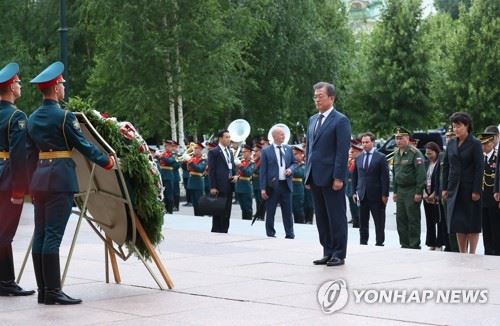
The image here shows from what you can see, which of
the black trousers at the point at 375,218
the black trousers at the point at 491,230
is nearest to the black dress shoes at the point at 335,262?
the black trousers at the point at 491,230

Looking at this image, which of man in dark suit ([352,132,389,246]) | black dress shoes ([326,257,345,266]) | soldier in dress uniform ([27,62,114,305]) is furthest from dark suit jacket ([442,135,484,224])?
soldier in dress uniform ([27,62,114,305])

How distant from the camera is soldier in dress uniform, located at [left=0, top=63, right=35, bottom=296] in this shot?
9531 millimetres

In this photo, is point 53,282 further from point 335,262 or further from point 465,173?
point 465,173

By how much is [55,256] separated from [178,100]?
97.6 feet

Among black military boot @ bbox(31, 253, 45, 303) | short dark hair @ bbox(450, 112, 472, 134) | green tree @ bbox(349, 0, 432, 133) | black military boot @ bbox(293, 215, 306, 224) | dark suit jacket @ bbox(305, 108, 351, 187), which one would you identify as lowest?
black military boot @ bbox(293, 215, 306, 224)

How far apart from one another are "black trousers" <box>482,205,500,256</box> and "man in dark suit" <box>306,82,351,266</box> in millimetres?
3552

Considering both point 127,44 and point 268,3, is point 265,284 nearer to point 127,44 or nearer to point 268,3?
point 127,44

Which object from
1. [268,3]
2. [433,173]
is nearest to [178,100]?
[268,3]

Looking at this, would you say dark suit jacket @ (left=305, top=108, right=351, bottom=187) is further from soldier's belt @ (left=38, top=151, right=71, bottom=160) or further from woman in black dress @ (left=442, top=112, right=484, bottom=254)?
soldier's belt @ (left=38, top=151, right=71, bottom=160)

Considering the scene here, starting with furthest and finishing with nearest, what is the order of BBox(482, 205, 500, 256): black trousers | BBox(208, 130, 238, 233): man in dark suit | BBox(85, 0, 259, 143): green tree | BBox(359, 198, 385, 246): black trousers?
BBox(85, 0, 259, 143): green tree < BBox(208, 130, 238, 233): man in dark suit < BBox(359, 198, 385, 246): black trousers < BBox(482, 205, 500, 256): black trousers

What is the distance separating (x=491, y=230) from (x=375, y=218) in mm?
2637

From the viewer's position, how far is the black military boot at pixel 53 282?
917 cm

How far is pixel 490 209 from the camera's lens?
14680 millimetres

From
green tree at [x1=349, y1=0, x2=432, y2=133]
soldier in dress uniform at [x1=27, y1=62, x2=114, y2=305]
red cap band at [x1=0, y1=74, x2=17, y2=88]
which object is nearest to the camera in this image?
soldier in dress uniform at [x1=27, y1=62, x2=114, y2=305]
